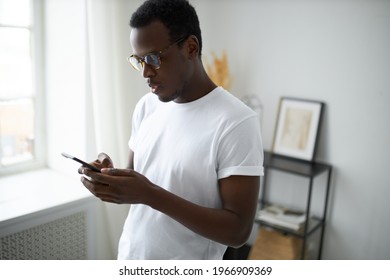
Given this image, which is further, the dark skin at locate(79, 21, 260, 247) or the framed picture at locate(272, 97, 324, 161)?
the framed picture at locate(272, 97, 324, 161)

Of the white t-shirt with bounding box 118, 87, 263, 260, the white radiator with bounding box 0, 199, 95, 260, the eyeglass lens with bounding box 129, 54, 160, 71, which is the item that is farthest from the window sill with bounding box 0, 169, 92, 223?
the eyeglass lens with bounding box 129, 54, 160, 71

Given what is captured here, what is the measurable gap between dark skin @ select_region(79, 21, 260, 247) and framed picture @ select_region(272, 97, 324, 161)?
3.76ft

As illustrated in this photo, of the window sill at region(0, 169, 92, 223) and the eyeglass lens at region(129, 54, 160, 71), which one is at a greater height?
the eyeglass lens at region(129, 54, 160, 71)

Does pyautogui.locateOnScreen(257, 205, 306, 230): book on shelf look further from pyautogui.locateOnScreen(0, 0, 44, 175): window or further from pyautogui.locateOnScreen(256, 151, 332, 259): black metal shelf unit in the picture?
pyautogui.locateOnScreen(0, 0, 44, 175): window

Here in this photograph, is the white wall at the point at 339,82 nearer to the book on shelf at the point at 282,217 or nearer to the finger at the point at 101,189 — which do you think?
the book on shelf at the point at 282,217

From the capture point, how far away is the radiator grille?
4.83ft

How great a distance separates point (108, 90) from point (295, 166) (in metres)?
1.02

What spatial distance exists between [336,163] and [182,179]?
1.29m

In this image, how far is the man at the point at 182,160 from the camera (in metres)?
0.89

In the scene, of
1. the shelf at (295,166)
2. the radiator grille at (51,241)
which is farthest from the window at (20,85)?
the shelf at (295,166)

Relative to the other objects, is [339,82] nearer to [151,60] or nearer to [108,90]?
[108,90]

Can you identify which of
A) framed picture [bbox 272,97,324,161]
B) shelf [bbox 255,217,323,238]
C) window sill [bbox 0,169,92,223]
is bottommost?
shelf [bbox 255,217,323,238]

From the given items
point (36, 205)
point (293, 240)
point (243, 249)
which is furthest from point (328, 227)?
point (36, 205)

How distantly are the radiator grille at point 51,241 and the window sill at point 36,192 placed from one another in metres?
0.08
